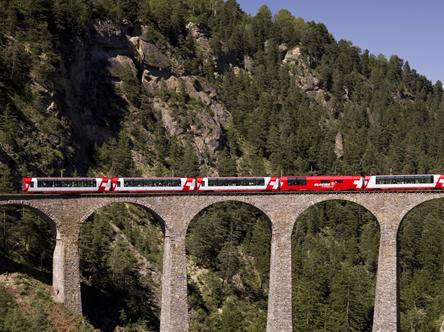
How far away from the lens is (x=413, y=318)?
84.8 m

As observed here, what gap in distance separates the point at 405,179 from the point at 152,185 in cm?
2727

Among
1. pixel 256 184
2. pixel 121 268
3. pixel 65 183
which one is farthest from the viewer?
pixel 121 268

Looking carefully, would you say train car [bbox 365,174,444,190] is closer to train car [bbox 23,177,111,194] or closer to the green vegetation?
train car [bbox 23,177,111,194]

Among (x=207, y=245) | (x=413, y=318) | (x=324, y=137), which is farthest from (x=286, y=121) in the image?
(x=413, y=318)

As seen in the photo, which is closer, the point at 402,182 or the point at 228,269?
the point at 402,182

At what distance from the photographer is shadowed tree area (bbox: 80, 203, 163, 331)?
218ft

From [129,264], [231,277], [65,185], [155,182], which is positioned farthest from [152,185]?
[231,277]

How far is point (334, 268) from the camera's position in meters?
93.9

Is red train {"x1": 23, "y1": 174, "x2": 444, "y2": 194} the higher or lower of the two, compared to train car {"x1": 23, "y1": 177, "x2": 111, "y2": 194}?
higher

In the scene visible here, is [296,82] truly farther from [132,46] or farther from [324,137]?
[132,46]

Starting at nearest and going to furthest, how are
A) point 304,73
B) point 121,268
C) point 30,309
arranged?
point 30,309 < point 121,268 < point 304,73

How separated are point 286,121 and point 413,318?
212ft

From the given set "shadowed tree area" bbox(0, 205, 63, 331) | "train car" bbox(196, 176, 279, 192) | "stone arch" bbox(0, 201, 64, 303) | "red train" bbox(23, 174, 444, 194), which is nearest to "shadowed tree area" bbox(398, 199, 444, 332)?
"red train" bbox(23, 174, 444, 194)

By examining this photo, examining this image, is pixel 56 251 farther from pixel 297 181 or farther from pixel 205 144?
pixel 205 144
